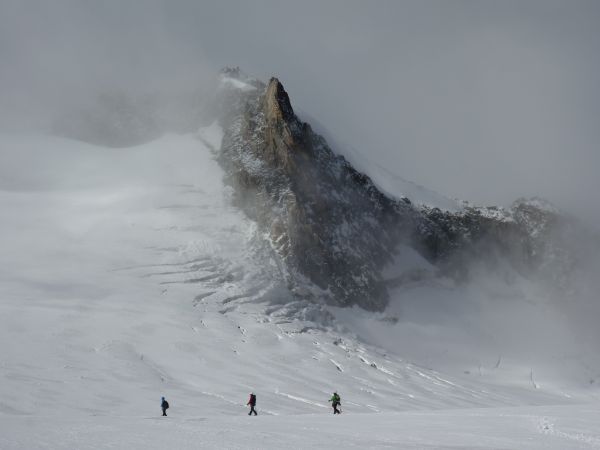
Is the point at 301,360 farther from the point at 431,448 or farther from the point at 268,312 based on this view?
the point at 431,448

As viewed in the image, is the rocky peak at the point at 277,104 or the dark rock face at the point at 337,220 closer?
the dark rock face at the point at 337,220

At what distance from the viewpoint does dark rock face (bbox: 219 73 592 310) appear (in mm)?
80500

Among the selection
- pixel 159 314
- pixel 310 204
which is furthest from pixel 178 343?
pixel 310 204

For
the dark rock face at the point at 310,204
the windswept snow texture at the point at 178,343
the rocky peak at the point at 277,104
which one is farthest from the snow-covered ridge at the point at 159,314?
the rocky peak at the point at 277,104

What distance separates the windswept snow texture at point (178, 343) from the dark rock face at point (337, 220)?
4285 millimetres

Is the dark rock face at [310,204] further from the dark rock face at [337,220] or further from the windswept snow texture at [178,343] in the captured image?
the windswept snow texture at [178,343]

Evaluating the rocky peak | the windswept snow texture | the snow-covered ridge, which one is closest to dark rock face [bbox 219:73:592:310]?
the rocky peak

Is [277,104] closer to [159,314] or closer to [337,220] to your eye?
[337,220]

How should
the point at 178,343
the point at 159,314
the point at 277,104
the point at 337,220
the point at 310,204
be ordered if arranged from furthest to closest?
1. the point at 277,104
2. the point at 337,220
3. the point at 310,204
4. the point at 159,314
5. the point at 178,343

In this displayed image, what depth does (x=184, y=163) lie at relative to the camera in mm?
95875

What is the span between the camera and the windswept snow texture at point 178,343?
19469 mm

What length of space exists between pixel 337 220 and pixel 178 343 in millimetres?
41689

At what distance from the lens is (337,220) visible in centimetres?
8781

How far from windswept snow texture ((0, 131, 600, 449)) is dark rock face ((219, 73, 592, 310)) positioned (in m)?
4.28
